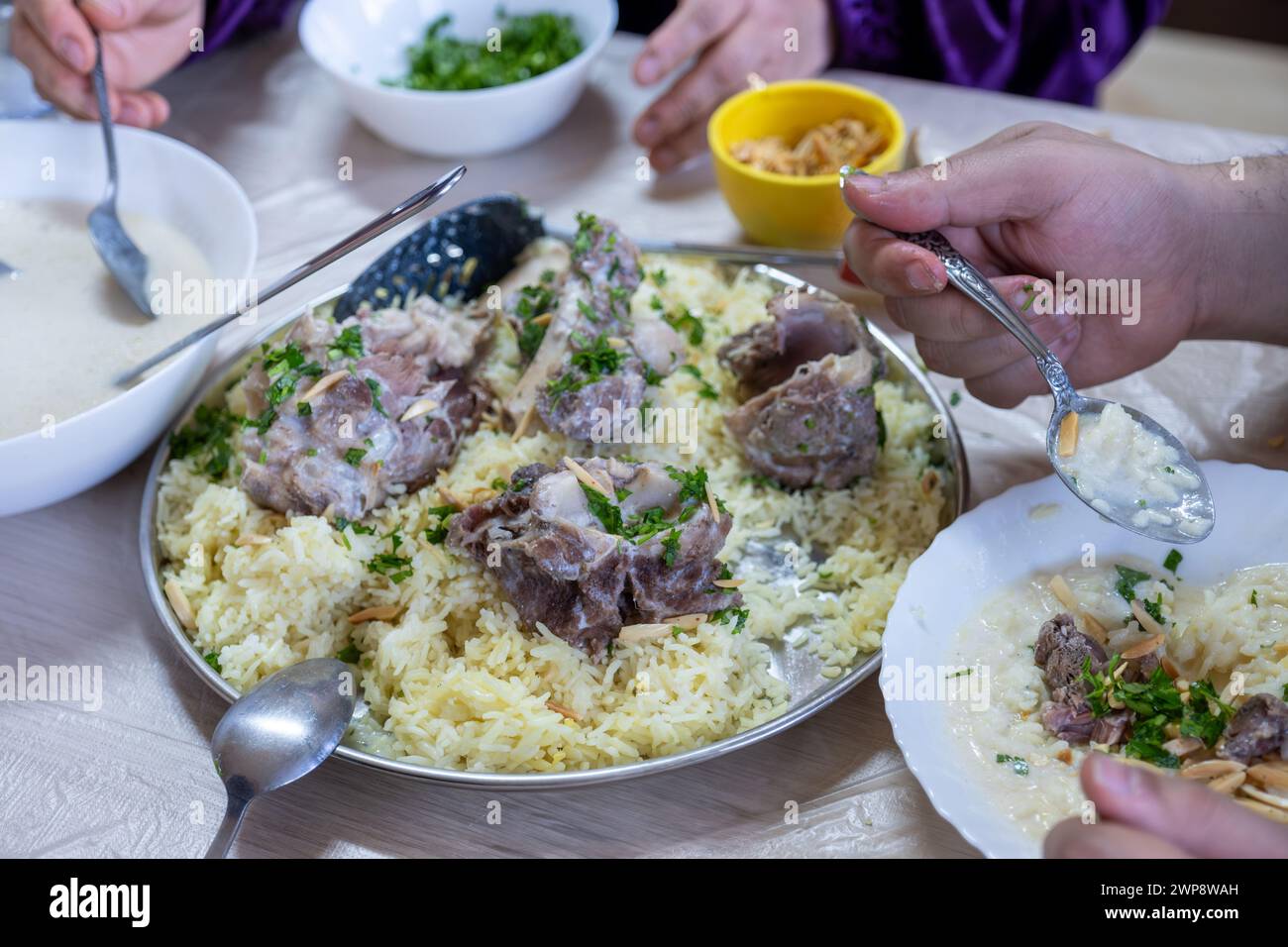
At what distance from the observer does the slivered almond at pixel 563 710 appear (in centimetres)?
174

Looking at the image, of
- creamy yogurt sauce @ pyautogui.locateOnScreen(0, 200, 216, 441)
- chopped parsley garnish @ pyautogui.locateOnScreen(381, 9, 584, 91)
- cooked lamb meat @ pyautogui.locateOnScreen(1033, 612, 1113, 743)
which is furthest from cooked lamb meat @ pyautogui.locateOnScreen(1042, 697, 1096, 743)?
chopped parsley garnish @ pyautogui.locateOnScreen(381, 9, 584, 91)

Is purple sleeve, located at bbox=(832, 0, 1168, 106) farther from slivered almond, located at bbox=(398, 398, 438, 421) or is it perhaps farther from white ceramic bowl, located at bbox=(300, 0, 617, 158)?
slivered almond, located at bbox=(398, 398, 438, 421)

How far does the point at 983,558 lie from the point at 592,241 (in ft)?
3.47

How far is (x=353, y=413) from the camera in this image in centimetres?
202

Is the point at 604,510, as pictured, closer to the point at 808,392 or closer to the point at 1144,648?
the point at 808,392

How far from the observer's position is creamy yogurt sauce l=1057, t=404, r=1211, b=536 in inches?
72.6

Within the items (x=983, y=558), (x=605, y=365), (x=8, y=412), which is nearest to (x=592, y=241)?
(x=605, y=365)

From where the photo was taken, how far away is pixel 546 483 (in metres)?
1.81

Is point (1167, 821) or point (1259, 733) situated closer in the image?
point (1167, 821)

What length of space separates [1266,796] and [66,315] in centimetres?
242

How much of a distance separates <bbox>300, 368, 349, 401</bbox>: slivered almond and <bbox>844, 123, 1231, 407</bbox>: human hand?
98 centimetres

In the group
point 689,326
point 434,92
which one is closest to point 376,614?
point 689,326
